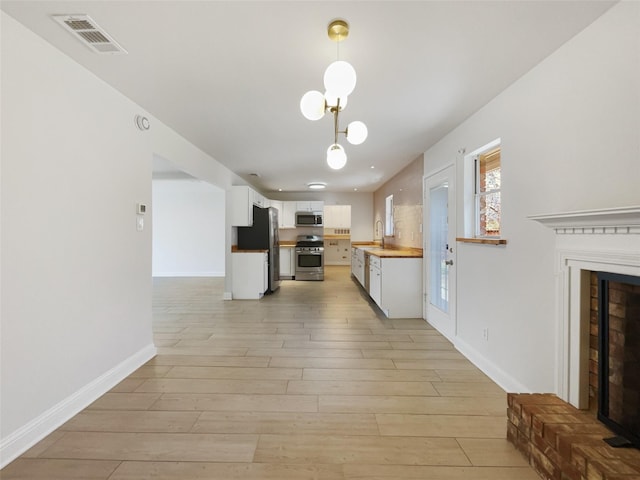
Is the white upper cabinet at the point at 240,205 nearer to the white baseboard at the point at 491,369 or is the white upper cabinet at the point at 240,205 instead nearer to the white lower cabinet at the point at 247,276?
the white lower cabinet at the point at 247,276

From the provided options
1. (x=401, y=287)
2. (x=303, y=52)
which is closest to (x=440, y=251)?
(x=401, y=287)

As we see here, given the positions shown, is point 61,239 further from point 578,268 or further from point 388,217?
point 388,217

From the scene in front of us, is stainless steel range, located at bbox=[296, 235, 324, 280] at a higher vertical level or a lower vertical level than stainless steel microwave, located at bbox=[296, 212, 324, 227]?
lower

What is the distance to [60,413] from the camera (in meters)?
1.84

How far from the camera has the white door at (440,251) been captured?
326cm

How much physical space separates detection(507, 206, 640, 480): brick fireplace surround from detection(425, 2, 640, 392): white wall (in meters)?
0.18

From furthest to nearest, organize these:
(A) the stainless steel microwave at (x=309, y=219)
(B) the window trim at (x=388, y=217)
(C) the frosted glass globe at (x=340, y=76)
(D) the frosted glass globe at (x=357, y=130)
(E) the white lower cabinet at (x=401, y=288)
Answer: (A) the stainless steel microwave at (x=309, y=219)
(B) the window trim at (x=388, y=217)
(E) the white lower cabinet at (x=401, y=288)
(D) the frosted glass globe at (x=357, y=130)
(C) the frosted glass globe at (x=340, y=76)

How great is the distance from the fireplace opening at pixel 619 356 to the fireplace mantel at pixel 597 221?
0.72 feet

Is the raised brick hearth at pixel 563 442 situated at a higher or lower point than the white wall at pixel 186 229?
lower

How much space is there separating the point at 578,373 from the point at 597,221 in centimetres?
82

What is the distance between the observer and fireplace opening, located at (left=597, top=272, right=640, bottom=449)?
1.30 meters

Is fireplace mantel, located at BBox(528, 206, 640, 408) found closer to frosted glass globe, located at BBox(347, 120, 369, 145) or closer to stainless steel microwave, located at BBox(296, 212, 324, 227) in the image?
frosted glass globe, located at BBox(347, 120, 369, 145)

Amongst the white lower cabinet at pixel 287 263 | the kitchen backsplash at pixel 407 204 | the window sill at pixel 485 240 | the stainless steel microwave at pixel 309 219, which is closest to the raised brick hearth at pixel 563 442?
the window sill at pixel 485 240

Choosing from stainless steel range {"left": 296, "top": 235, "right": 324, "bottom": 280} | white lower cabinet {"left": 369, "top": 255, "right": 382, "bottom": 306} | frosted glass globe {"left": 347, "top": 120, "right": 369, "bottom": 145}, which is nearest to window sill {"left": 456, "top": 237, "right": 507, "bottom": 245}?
frosted glass globe {"left": 347, "top": 120, "right": 369, "bottom": 145}
